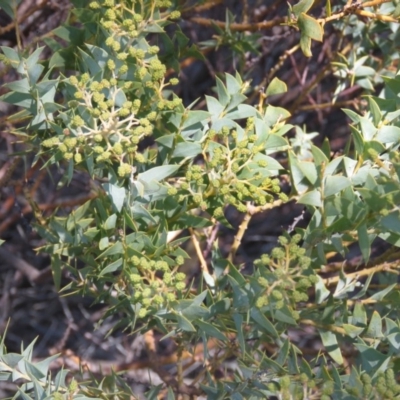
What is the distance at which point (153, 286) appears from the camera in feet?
3.13

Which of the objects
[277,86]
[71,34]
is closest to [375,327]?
[277,86]

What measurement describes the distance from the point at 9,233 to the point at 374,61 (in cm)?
140

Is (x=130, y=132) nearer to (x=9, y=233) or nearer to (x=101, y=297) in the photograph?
(x=101, y=297)

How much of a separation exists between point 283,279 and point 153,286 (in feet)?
0.61

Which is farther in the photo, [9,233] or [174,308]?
[9,233]

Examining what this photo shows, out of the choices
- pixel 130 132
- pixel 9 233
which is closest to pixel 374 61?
pixel 130 132

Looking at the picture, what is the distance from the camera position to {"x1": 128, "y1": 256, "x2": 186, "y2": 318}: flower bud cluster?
952 mm

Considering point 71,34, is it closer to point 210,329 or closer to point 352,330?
point 210,329

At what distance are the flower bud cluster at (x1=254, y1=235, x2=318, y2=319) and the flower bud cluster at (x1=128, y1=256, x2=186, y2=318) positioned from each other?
118 millimetres

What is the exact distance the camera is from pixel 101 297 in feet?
3.74

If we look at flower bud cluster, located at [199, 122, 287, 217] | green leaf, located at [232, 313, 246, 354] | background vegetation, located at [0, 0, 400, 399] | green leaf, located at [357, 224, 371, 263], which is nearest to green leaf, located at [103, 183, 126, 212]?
background vegetation, located at [0, 0, 400, 399]

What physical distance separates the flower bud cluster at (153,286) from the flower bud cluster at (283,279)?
12 centimetres

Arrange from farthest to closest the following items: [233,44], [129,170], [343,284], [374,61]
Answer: [374,61] → [233,44] → [343,284] → [129,170]

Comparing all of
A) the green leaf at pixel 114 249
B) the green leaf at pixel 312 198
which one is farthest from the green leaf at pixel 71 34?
the green leaf at pixel 312 198
